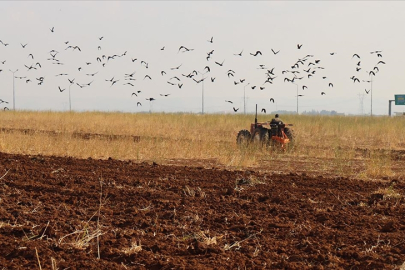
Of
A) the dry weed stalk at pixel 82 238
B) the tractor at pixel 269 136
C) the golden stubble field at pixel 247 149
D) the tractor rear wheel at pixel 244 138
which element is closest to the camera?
the dry weed stalk at pixel 82 238

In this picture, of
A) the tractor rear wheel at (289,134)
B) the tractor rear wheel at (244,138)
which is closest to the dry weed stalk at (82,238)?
the tractor rear wheel at (244,138)

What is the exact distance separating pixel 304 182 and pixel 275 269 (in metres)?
5.65

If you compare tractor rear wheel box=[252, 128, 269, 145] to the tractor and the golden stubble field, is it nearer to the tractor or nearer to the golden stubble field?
the tractor

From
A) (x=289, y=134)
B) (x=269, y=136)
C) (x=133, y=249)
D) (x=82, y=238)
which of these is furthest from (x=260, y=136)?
(x=133, y=249)

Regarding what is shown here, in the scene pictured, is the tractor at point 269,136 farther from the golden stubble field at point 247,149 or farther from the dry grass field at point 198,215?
the dry grass field at point 198,215

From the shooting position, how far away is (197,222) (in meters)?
7.30

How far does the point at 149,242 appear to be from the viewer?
6254 millimetres

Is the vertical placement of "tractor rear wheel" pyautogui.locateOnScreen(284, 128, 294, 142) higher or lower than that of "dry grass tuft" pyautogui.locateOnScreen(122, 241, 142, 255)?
higher

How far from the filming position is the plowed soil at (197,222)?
5.70 m

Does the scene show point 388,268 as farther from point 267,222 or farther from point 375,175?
point 375,175

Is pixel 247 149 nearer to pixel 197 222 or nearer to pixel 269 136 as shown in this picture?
pixel 269 136

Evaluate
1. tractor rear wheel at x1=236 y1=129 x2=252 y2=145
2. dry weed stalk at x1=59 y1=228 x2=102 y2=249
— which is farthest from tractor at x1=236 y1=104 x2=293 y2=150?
dry weed stalk at x1=59 y1=228 x2=102 y2=249

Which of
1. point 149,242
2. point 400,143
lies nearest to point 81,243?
point 149,242

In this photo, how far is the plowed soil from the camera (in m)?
5.70
